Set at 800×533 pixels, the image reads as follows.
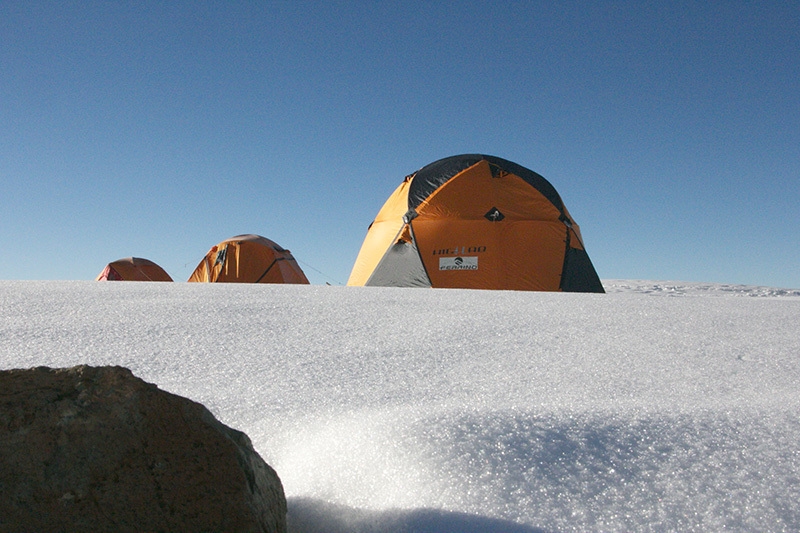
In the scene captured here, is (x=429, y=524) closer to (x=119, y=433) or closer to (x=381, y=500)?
(x=381, y=500)

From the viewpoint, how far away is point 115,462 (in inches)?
34.2

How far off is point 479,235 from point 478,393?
14.8 feet

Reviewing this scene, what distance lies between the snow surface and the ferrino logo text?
295 centimetres

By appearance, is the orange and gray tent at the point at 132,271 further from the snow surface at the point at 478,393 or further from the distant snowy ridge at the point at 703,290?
the snow surface at the point at 478,393

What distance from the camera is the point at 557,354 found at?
1889mm

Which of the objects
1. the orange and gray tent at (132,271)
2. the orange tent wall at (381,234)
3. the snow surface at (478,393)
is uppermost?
the orange tent wall at (381,234)

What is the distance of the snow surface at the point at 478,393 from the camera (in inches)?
38.3

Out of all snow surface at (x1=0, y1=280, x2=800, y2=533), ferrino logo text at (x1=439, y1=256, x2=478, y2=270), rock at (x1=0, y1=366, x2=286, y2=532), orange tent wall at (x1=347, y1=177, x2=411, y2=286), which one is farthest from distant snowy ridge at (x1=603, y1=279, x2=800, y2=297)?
rock at (x1=0, y1=366, x2=286, y2=532)

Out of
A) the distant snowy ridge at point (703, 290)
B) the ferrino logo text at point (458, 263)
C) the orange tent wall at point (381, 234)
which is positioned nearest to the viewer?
the ferrino logo text at point (458, 263)

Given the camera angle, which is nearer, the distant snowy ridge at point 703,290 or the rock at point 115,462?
the rock at point 115,462

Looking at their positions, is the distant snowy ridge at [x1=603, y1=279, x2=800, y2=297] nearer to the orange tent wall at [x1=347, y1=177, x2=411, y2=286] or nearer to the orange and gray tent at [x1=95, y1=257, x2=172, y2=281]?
the orange tent wall at [x1=347, y1=177, x2=411, y2=286]

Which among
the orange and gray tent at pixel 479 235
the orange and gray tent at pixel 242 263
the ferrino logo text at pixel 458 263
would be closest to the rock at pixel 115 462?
the orange and gray tent at pixel 479 235

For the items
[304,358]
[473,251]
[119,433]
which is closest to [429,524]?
[119,433]

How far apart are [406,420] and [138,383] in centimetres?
52
